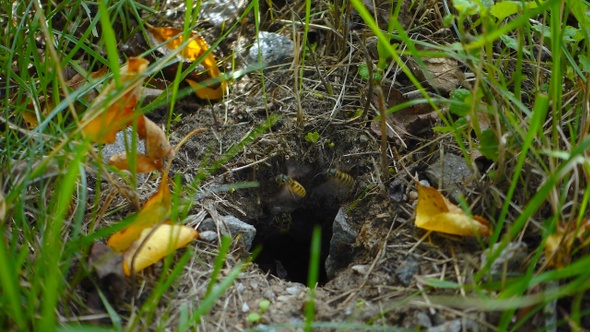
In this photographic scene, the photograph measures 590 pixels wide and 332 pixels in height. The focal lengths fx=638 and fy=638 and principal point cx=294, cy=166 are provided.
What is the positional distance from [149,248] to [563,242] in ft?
3.66

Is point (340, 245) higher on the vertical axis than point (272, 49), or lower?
lower

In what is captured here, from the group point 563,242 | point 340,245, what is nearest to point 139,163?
point 340,245

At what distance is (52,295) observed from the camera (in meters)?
1.39

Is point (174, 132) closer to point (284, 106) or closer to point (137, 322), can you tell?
point (284, 106)

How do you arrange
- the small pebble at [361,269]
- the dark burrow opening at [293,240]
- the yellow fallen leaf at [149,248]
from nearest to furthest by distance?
1. the yellow fallen leaf at [149,248]
2. the small pebble at [361,269]
3. the dark burrow opening at [293,240]

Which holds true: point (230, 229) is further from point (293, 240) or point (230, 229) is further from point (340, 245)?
point (293, 240)

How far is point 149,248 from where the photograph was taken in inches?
70.5

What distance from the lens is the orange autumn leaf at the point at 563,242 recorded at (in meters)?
1.66

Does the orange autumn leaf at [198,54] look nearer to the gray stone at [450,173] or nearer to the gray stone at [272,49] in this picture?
the gray stone at [272,49]

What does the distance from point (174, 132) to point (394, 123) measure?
86 centimetres

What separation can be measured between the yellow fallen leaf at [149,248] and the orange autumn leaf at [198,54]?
924 mm

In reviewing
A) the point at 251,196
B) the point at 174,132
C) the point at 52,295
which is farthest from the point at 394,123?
the point at 52,295

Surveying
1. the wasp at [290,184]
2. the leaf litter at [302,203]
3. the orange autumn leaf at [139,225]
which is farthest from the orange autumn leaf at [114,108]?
the wasp at [290,184]

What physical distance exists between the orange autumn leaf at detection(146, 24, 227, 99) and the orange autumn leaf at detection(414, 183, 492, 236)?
1078 mm
